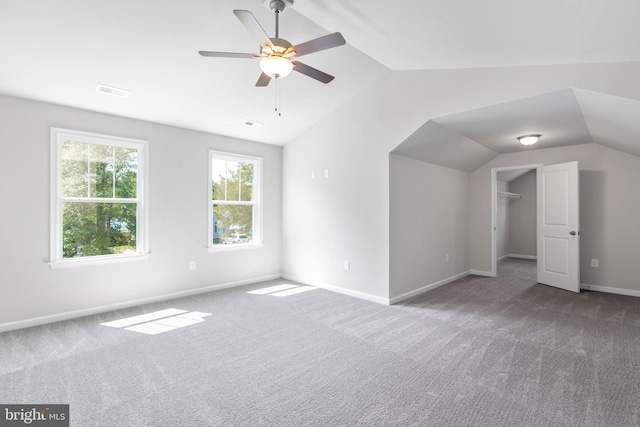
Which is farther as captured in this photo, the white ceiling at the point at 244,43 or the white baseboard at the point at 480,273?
the white baseboard at the point at 480,273

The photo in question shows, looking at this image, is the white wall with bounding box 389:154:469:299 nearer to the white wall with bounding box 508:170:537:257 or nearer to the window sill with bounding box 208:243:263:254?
the window sill with bounding box 208:243:263:254

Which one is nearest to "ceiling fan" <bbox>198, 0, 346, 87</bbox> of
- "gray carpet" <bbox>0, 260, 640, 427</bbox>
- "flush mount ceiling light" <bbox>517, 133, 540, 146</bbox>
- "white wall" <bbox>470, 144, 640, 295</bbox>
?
"gray carpet" <bbox>0, 260, 640, 427</bbox>

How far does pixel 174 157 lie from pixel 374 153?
2.88 meters

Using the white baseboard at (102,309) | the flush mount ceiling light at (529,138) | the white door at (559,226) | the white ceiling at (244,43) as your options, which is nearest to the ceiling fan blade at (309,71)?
the white ceiling at (244,43)

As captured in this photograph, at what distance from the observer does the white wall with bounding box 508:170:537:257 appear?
8.45 metres

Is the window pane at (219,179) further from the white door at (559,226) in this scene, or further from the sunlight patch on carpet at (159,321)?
the white door at (559,226)

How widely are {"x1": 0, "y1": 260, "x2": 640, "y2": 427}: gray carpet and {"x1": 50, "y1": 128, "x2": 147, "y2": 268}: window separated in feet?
2.84

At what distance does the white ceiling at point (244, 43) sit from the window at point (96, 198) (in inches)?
19.3

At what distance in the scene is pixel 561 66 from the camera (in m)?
2.94

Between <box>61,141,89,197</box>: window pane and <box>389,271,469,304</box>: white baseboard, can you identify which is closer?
<box>61,141,89,197</box>: window pane

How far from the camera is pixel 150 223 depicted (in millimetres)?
4289

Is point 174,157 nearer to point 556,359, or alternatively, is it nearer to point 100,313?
point 100,313

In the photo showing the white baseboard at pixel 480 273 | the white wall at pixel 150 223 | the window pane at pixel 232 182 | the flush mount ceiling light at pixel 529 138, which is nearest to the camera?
the white wall at pixel 150 223

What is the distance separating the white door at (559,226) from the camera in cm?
494
